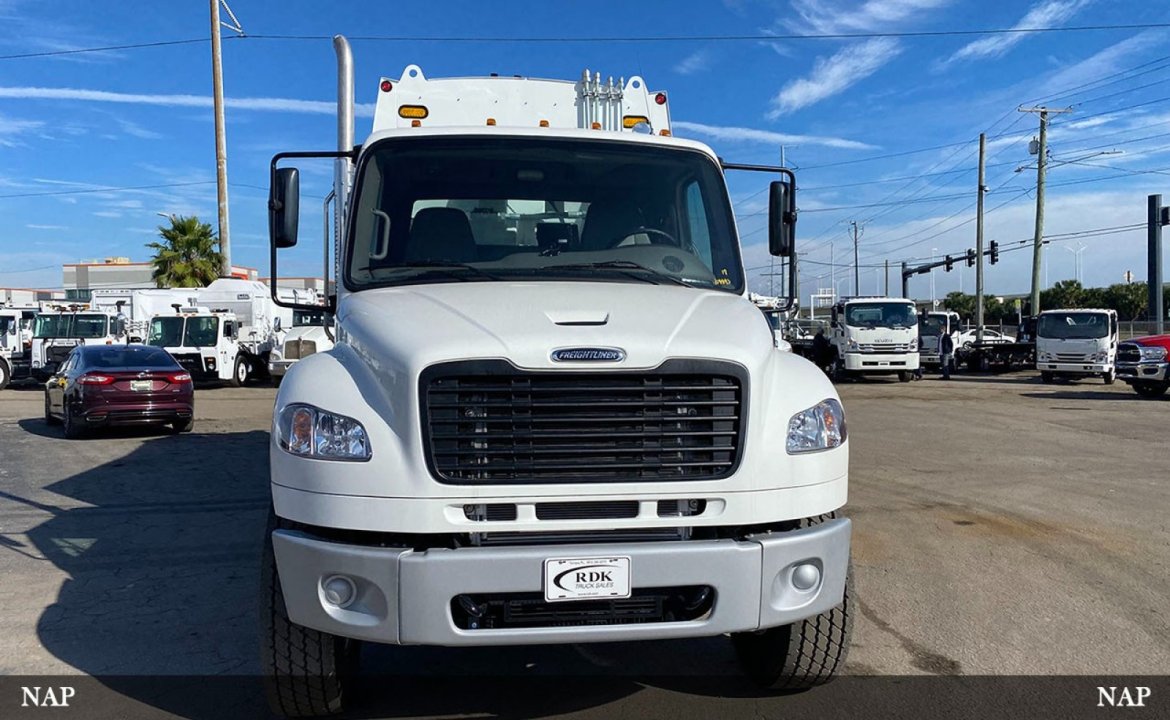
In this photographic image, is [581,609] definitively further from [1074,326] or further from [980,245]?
[980,245]

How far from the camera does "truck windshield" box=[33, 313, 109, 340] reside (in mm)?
27297

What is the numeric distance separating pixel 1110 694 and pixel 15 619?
19.1 feet

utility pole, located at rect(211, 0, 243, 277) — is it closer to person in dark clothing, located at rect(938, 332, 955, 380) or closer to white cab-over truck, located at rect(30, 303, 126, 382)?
white cab-over truck, located at rect(30, 303, 126, 382)

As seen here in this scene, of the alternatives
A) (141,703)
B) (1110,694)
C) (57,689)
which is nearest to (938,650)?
(1110,694)

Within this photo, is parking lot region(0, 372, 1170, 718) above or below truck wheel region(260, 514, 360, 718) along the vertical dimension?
below

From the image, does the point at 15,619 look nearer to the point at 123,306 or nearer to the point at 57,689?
the point at 57,689

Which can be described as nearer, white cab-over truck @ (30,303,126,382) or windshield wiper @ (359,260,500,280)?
windshield wiper @ (359,260,500,280)

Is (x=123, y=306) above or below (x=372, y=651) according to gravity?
above

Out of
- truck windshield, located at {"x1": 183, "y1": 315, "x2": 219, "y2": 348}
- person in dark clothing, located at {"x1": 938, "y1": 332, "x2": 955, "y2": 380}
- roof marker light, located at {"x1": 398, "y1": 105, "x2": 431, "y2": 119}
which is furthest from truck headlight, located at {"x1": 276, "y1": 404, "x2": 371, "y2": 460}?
person in dark clothing, located at {"x1": 938, "y1": 332, "x2": 955, "y2": 380}

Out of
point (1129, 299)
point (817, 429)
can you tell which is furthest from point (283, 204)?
point (1129, 299)

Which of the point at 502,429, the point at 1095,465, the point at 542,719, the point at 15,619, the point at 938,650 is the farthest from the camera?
the point at 1095,465

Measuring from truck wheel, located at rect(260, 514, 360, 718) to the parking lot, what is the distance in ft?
1.61

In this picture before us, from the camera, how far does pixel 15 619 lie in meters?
5.54

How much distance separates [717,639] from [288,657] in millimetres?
2401
